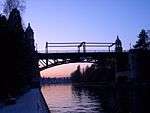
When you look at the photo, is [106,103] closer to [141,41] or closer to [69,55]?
[69,55]

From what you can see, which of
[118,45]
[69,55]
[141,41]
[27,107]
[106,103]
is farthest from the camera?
[141,41]

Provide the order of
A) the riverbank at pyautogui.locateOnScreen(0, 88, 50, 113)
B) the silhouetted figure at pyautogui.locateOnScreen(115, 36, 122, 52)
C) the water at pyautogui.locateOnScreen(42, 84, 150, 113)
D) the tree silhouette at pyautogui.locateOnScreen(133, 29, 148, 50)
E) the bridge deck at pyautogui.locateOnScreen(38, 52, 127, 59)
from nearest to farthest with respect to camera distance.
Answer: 1. the riverbank at pyautogui.locateOnScreen(0, 88, 50, 113)
2. the water at pyautogui.locateOnScreen(42, 84, 150, 113)
3. the bridge deck at pyautogui.locateOnScreen(38, 52, 127, 59)
4. the silhouetted figure at pyautogui.locateOnScreen(115, 36, 122, 52)
5. the tree silhouette at pyautogui.locateOnScreen(133, 29, 148, 50)

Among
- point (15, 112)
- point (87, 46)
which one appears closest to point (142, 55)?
point (87, 46)

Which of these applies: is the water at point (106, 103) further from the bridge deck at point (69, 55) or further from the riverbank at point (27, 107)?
the bridge deck at point (69, 55)

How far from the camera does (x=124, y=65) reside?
Answer: 132375mm

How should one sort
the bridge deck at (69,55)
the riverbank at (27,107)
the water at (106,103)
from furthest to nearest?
the bridge deck at (69,55), the water at (106,103), the riverbank at (27,107)

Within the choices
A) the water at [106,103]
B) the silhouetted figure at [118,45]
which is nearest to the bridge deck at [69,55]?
the water at [106,103]

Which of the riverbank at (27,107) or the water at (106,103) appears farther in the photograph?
the water at (106,103)

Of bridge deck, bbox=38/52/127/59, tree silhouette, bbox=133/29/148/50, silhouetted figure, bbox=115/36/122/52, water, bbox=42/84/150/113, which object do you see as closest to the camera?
water, bbox=42/84/150/113

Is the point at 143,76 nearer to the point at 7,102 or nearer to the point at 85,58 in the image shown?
the point at 85,58

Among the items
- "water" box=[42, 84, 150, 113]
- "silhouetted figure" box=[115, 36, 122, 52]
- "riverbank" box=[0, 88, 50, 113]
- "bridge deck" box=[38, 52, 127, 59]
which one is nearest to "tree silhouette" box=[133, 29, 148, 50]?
"silhouetted figure" box=[115, 36, 122, 52]

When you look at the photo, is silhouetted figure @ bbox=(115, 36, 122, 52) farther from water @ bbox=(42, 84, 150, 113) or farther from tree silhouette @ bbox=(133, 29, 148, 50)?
water @ bbox=(42, 84, 150, 113)

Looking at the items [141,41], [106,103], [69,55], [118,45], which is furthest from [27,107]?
[141,41]

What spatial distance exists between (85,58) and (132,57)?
20.0 metres
